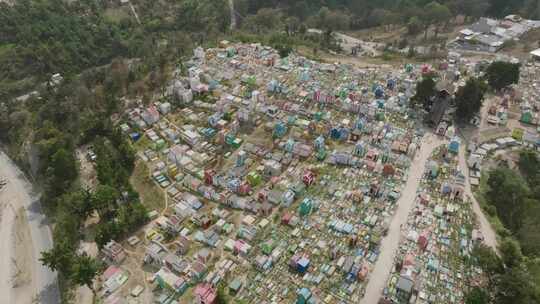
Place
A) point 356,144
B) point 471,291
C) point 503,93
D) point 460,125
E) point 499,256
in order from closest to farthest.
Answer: point 471,291 < point 499,256 < point 356,144 < point 460,125 < point 503,93

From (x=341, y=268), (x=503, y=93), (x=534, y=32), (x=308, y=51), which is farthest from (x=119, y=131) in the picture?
(x=534, y=32)

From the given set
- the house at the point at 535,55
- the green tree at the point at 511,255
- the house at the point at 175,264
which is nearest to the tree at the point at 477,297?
the green tree at the point at 511,255

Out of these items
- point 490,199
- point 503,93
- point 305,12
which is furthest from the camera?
point 305,12

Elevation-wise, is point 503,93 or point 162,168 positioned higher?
point 503,93

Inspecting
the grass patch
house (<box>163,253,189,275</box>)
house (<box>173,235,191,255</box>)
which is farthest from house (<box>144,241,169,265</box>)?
the grass patch

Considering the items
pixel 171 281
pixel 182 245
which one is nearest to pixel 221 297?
pixel 171 281

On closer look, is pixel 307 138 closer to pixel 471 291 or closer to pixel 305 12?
pixel 471 291

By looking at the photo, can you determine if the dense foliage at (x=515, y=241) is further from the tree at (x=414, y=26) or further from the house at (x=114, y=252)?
the tree at (x=414, y=26)
